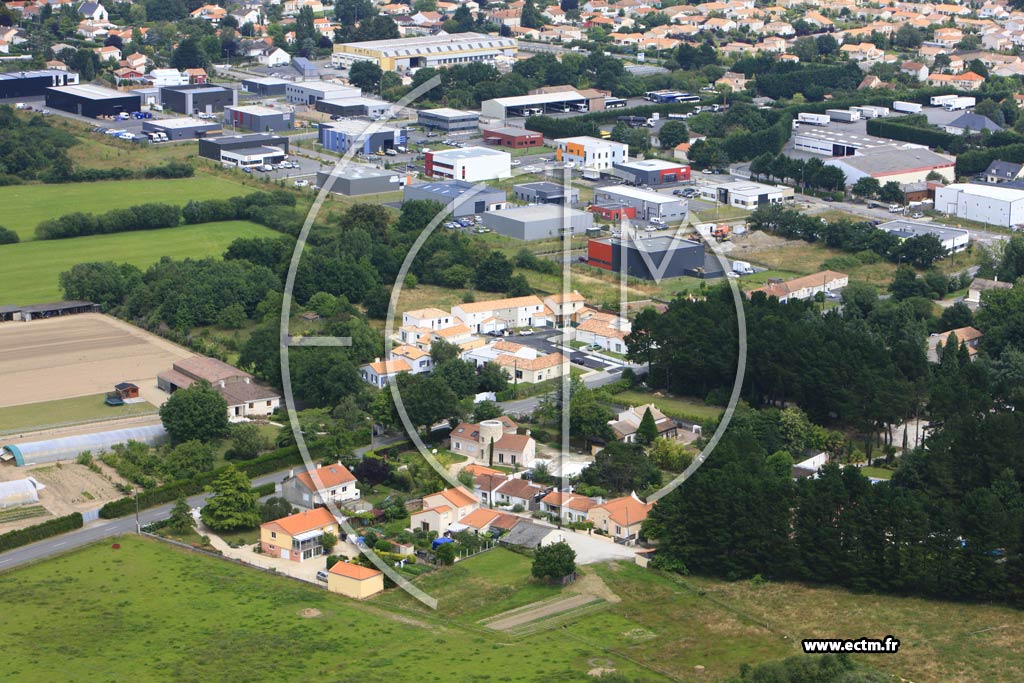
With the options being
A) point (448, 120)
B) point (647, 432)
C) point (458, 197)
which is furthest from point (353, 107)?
point (647, 432)

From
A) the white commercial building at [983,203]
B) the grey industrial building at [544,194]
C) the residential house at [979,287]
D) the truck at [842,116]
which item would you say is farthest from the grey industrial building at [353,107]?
the residential house at [979,287]

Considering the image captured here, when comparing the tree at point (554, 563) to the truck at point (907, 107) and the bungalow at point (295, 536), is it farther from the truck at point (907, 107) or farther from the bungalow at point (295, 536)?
the truck at point (907, 107)

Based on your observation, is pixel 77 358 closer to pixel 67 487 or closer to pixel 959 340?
pixel 67 487

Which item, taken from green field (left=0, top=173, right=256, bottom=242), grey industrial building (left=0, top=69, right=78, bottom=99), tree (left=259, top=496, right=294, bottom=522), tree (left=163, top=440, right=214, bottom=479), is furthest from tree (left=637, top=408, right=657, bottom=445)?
grey industrial building (left=0, top=69, right=78, bottom=99)

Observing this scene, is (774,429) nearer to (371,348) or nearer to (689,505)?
(689,505)

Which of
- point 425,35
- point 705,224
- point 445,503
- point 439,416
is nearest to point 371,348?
point 439,416
